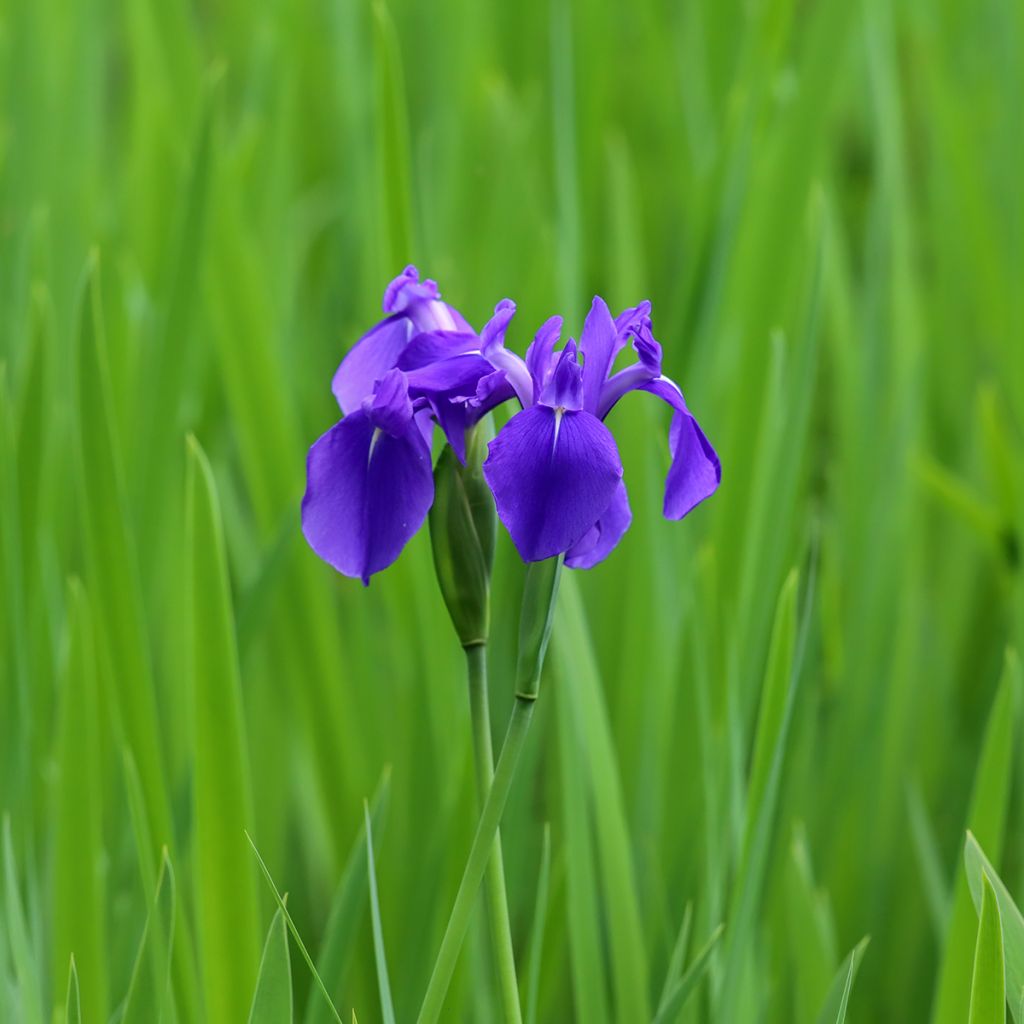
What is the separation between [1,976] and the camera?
52 cm

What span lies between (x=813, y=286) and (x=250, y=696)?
47 cm

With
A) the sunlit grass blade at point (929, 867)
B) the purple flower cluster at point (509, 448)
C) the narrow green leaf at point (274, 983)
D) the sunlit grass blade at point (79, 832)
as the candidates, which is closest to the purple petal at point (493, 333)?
the purple flower cluster at point (509, 448)

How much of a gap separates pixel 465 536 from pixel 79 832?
320 mm

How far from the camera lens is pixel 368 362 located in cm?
51

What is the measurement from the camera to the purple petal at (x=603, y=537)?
1.52 feet

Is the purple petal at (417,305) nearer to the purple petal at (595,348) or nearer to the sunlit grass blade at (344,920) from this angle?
the purple petal at (595,348)

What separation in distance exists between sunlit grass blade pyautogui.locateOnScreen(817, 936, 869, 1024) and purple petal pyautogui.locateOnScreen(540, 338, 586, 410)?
0.83ft

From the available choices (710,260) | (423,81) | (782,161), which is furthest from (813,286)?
(423,81)

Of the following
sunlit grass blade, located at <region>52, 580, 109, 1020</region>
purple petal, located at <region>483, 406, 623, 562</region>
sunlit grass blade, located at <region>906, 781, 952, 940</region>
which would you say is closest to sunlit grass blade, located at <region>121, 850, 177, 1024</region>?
sunlit grass blade, located at <region>52, 580, 109, 1020</region>

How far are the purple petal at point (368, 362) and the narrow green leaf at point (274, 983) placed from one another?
0.62ft

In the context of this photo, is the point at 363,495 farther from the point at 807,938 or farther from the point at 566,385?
the point at 807,938

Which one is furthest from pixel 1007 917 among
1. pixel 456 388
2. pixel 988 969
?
pixel 456 388

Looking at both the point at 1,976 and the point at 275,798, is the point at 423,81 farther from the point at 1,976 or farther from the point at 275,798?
the point at 1,976

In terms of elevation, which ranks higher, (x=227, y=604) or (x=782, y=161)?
(x=782, y=161)
